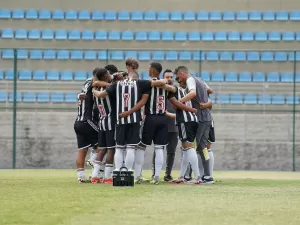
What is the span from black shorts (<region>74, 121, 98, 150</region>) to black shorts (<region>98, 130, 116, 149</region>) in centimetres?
36

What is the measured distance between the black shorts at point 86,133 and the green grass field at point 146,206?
6.25 feet

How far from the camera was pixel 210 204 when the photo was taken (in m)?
8.11

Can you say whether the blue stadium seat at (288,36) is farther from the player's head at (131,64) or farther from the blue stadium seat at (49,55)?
the player's head at (131,64)

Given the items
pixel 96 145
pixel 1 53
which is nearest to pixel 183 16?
pixel 1 53

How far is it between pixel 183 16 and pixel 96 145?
1427cm

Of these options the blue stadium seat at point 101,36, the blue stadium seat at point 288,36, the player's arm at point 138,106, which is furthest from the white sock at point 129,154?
the blue stadium seat at point 288,36

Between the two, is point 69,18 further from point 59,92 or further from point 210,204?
point 210,204

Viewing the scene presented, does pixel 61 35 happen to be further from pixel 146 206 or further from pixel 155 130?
pixel 146 206

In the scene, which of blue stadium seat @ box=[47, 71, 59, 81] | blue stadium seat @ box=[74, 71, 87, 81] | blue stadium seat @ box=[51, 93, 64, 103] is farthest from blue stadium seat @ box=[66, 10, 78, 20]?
blue stadium seat @ box=[51, 93, 64, 103]

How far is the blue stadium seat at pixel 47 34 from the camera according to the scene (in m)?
26.2

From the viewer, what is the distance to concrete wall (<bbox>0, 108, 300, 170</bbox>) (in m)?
21.8

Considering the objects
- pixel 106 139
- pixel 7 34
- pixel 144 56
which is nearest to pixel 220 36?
pixel 144 56

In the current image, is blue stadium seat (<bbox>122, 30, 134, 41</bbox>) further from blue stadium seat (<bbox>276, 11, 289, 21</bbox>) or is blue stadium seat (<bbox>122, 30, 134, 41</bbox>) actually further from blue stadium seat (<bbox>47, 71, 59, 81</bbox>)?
blue stadium seat (<bbox>276, 11, 289, 21</bbox>)

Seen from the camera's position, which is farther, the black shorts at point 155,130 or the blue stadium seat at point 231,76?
the blue stadium seat at point 231,76
